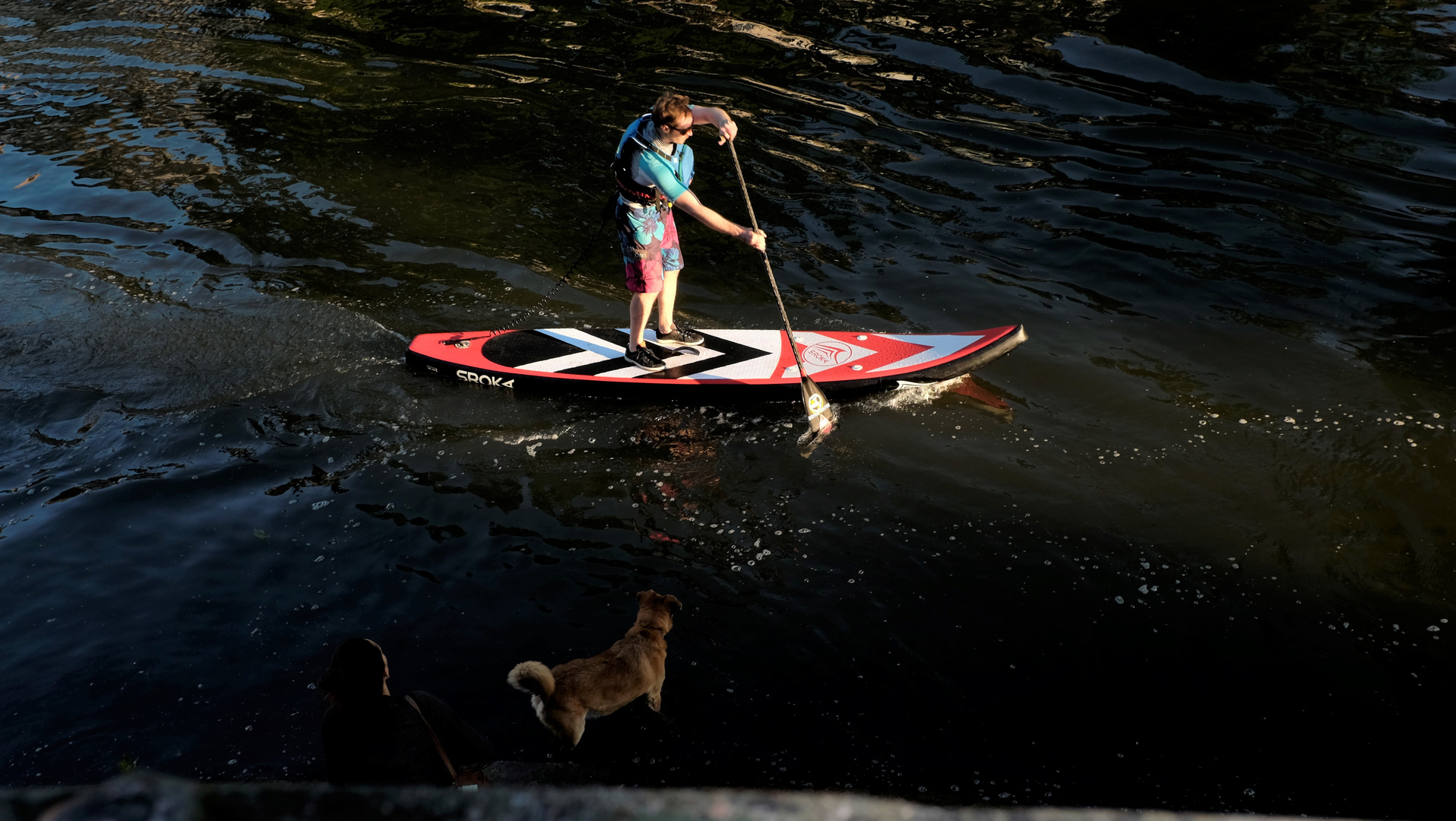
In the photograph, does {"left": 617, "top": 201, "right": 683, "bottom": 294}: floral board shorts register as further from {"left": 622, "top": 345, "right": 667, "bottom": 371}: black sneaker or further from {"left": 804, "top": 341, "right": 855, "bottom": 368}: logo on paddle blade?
{"left": 804, "top": 341, "right": 855, "bottom": 368}: logo on paddle blade

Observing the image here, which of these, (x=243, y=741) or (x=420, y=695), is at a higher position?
(x=420, y=695)

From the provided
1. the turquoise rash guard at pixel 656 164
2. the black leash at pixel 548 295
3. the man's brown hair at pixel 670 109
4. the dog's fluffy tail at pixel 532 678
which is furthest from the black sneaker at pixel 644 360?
the dog's fluffy tail at pixel 532 678

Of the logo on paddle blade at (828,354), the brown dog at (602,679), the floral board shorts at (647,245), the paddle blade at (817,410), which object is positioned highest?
the floral board shorts at (647,245)

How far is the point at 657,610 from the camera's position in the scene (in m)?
4.60

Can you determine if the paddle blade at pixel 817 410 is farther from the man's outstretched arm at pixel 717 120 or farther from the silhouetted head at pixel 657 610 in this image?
the silhouetted head at pixel 657 610

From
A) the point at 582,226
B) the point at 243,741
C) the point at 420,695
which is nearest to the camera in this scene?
the point at 420,695

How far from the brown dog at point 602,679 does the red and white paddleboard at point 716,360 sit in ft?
9.43

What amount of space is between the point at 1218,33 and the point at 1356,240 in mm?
6118

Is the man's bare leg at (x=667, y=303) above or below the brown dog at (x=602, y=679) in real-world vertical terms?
above

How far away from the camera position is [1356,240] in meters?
8.85

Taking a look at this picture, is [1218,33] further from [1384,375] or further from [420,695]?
[420,695]

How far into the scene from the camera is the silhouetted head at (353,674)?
324cm

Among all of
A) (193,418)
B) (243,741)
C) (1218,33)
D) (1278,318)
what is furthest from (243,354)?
(1218,33)

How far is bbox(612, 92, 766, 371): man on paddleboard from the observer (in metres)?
6.51
